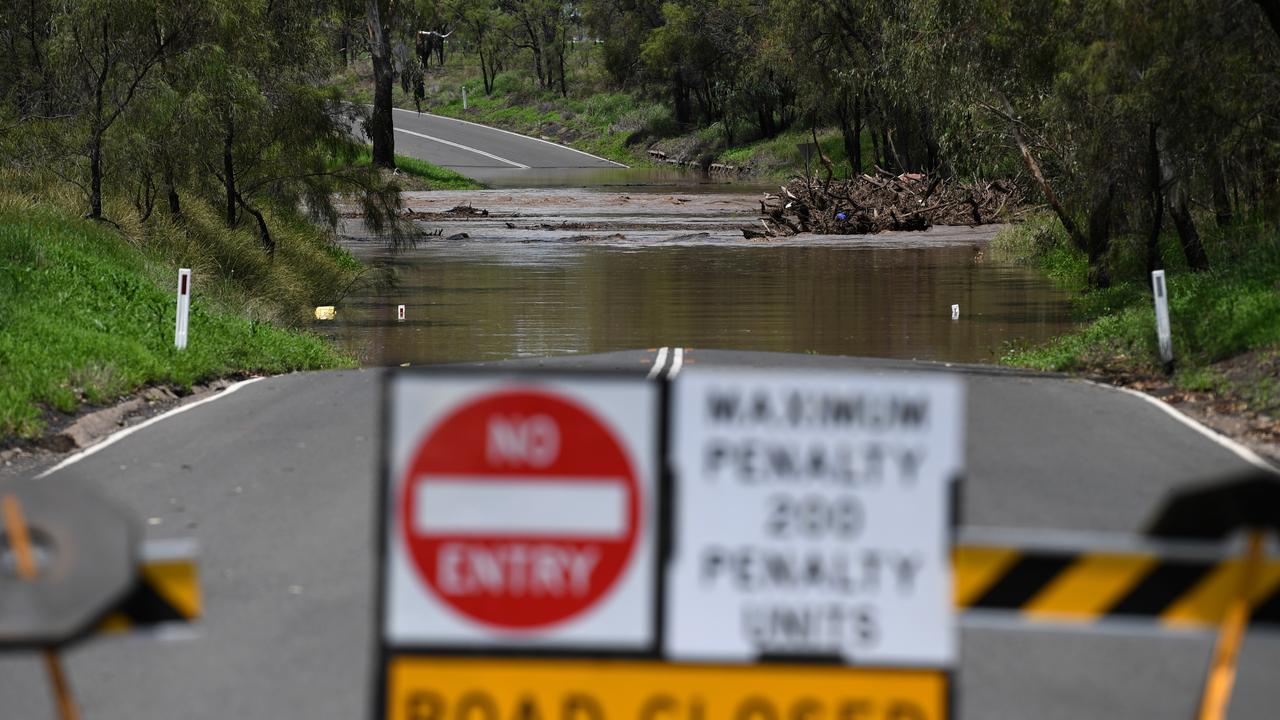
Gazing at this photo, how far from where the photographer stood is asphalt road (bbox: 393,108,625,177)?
88.5 meters

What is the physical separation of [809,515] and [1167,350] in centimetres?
1465

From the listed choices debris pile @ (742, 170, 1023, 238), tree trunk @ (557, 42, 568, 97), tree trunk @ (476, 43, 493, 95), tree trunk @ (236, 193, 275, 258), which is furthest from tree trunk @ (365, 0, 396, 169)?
tree trunk @ (476, 43, 493, 95)

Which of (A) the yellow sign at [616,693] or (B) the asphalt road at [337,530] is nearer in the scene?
(A) the yellow sign at [616,693]

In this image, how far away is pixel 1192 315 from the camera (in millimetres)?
20141

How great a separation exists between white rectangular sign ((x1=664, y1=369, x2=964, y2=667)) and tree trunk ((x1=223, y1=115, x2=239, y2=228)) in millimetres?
25416

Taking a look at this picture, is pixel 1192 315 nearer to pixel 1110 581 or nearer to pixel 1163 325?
pixel 1163 325

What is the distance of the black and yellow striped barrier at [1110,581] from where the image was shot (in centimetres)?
438

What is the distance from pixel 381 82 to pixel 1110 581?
54588mm

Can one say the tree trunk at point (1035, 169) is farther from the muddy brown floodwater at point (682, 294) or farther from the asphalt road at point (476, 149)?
the asphalt road at point (476, 149)

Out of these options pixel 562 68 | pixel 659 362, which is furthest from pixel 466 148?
pixel 659 362

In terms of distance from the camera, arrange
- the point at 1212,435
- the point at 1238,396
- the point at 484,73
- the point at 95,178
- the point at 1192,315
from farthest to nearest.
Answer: the point at 484,73
the point at 95,178
the point at 1192,315
the point at 1238,396
the point at 1212,435

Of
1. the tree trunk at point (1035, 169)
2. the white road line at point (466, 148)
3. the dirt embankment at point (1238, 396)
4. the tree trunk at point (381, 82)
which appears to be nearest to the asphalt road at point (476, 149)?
the white road line at point (466, 148)

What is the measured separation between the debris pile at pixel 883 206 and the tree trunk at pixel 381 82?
11.4 metres

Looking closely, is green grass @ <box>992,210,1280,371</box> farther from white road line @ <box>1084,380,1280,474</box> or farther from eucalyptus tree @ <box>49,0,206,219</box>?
eucalyptus tree @ <box>49,0,206,219</box>
